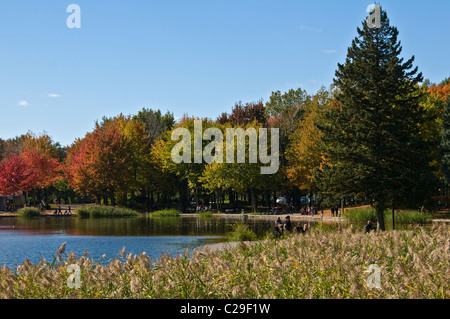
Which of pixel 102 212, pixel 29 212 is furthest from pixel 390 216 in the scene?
pixel 29 212

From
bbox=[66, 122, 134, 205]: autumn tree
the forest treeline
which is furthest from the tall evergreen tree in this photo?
bbox=[66, 122, 134, 205]: autumn tree

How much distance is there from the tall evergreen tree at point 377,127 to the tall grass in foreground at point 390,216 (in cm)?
750

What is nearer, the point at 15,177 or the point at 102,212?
the point at 102,212

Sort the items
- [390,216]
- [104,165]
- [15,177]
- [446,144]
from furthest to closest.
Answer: [15,177]
[104,165]
[446,144]
[390,216]

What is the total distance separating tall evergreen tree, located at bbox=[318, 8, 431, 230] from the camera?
34875 millimetres

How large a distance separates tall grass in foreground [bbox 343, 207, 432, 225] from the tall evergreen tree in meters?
7.50

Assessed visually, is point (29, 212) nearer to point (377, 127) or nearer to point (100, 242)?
point (100, 242)

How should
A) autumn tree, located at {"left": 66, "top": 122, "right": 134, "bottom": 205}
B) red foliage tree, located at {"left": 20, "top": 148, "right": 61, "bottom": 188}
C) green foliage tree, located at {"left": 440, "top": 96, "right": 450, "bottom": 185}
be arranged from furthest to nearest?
1. red foliage tree, located at {"left": 20, "top": 148, "right": 61, "bottom": 188}
2. autumn tree, located at {"left": 66, "top": 122, "right": 134, "bottom": 205}
3. green foliage tree, located at {"left": 440, "top": 96, "right": 450, "bottom": 185}

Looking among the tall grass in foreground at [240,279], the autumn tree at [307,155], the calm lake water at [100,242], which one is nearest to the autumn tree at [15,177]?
the calm lake water at [100,242]

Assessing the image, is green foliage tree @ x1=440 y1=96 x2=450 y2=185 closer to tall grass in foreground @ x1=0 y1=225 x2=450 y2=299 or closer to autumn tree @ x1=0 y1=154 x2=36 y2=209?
tall grass in foreground @ x1=0 y1=225 x2=450 y2=299

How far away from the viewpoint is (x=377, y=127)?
35.1 m

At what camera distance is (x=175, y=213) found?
68812 mm

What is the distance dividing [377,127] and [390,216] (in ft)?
41.6
